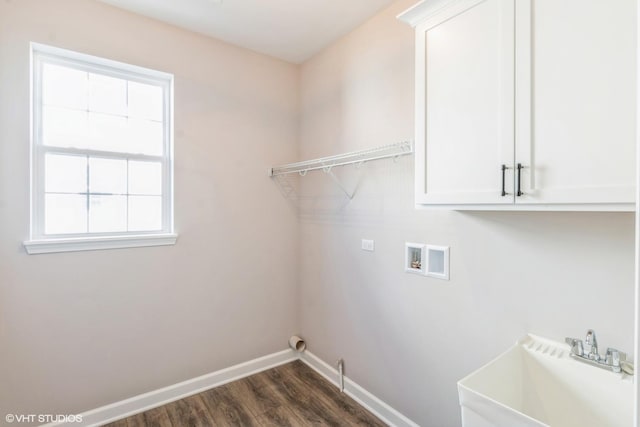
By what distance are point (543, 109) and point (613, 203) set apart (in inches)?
15.2

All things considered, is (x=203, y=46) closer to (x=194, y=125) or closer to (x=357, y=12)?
(x=194, y=125)

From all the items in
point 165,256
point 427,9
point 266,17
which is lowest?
point 165,256

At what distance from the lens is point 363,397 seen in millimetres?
2268

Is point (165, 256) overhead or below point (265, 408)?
overhead

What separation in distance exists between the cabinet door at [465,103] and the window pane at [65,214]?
2153 millimetres

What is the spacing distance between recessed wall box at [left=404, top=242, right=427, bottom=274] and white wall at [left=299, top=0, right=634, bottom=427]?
0.05 metres

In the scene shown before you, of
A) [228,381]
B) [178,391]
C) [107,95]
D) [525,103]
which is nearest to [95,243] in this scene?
[107,95]

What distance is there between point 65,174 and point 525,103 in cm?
258

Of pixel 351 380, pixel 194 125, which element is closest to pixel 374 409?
pixel 351 380

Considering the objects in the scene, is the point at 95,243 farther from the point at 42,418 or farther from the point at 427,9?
the point at 427,9

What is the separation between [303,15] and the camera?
7.20ft

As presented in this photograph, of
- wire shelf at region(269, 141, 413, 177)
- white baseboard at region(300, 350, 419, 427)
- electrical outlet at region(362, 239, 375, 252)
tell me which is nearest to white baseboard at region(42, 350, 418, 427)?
white baseboard at region(300, 350, 419, 427)

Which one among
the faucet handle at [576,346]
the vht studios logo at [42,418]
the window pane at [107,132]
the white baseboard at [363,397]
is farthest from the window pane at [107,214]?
the faucet handle at [576,346]

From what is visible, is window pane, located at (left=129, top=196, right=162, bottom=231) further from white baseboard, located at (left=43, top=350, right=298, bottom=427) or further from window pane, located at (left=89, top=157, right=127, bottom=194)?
white baseboard, located at (left=43, top=350, right=298, bottom=427)
